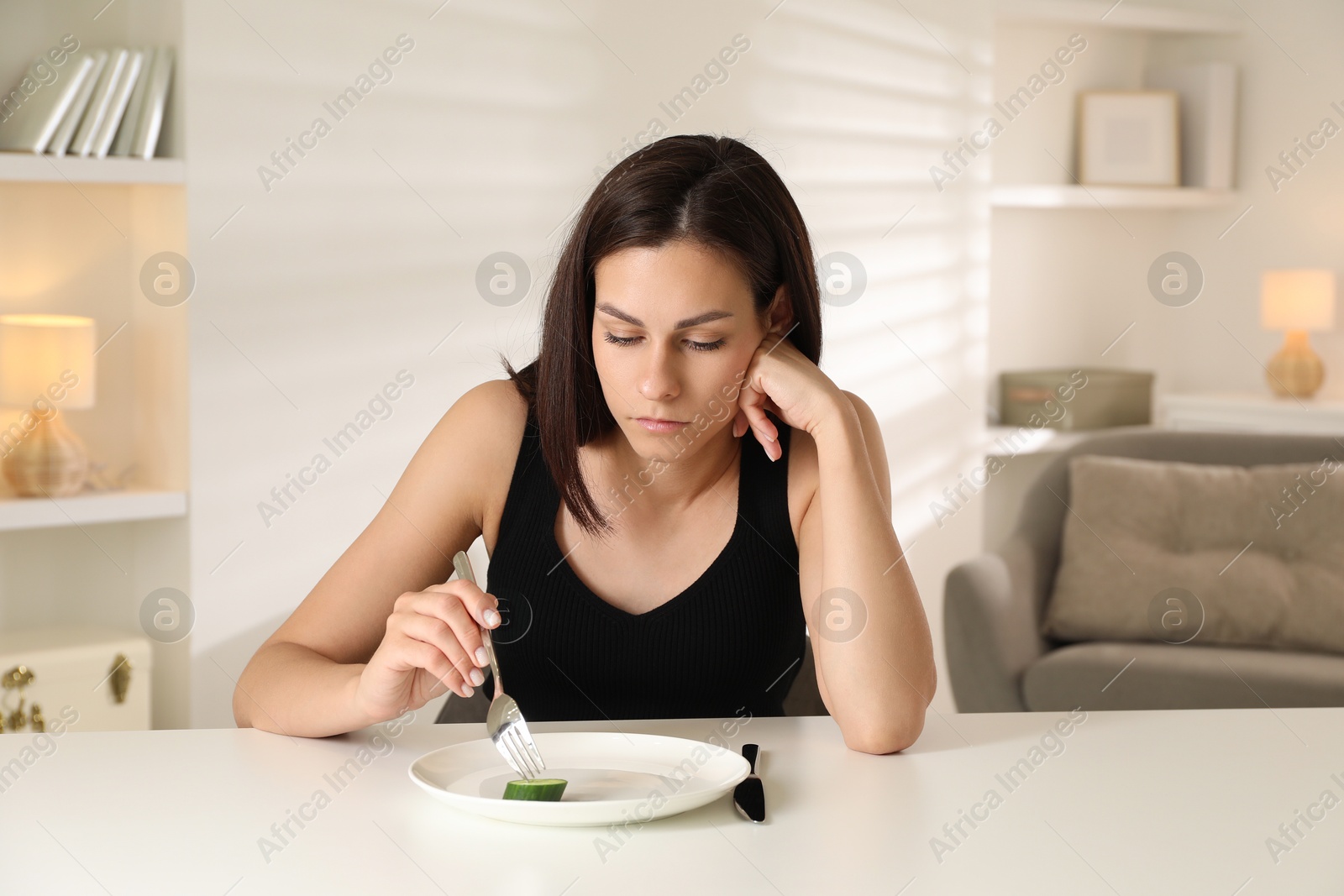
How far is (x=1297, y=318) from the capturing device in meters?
4.04

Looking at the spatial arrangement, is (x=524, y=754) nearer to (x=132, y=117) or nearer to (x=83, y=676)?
(x=83, y=676)

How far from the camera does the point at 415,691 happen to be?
1081mm

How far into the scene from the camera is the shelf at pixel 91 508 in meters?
2.43

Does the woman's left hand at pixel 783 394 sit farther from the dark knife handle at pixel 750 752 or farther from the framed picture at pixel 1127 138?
the framed picture at pixel 1127 138

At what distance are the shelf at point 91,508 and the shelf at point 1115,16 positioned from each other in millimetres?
2807

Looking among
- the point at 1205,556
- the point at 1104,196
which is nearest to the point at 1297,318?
the point at 1104,196

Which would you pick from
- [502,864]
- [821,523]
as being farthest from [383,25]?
[502,864]

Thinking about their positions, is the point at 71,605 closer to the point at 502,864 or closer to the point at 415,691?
the point at 415,691

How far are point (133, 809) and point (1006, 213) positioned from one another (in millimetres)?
3805

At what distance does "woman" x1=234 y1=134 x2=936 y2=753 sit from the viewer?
1.26m

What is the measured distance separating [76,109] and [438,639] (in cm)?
200

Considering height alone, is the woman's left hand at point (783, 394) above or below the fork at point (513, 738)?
above

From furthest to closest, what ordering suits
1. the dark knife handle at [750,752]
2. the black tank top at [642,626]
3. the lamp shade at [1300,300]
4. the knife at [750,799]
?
the lamp shade at [1300,300] → the black tank top at [642,626] → the dark knife handle at [750,752] → the knife at [750,799]

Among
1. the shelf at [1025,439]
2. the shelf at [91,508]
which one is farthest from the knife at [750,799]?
the shelf at [1025,439]
